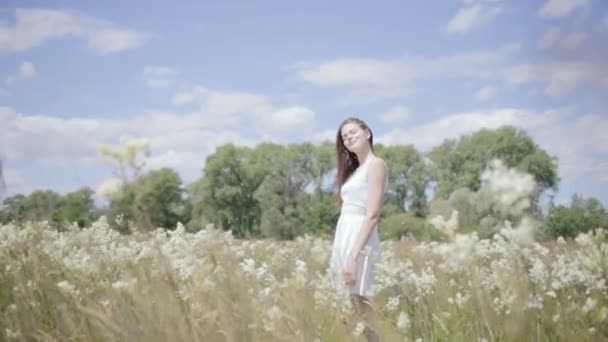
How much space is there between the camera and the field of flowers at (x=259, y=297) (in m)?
Result: 2.76

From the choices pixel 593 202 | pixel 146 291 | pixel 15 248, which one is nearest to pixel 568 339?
pixel 146 291

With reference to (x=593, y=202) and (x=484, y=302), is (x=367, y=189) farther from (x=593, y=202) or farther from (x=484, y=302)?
(x=593, y=202)

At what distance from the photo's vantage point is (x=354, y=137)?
541 centimetres

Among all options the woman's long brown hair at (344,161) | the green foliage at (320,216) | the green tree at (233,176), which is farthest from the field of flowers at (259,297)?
the green tree at (233,176)

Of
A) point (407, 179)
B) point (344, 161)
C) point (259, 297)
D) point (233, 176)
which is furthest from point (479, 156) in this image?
point (259, 297)

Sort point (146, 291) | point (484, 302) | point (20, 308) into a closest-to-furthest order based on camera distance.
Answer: point (484, 302) → point (146, 291) → point (20, 308)

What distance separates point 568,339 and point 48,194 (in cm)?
375

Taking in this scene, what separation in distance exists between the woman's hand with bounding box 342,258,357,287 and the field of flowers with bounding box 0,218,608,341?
20cm

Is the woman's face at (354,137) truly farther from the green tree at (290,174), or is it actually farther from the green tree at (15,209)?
the green tree at (290,174)

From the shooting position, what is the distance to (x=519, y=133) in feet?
198

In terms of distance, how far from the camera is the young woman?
4.96 metres

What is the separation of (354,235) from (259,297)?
80.4 inches

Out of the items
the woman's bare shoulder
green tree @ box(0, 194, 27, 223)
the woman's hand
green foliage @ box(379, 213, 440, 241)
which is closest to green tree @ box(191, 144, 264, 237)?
green foliage @ box(379, 213, 440, 241)

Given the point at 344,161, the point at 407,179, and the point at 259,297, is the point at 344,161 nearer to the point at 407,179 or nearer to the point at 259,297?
the point at 259,297
